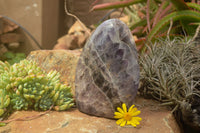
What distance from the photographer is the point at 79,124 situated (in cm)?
140

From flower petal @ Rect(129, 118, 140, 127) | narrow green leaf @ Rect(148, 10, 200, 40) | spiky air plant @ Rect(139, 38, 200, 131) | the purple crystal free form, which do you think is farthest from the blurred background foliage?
flower petal @ Rect(129, 118, 140, 127)

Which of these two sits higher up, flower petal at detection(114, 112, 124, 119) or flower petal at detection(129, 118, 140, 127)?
flower petal at detection(114, 112, 124, 119)

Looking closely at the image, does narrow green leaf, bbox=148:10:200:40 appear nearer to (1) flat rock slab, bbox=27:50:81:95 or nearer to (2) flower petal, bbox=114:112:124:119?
(1) flat rock slab, bbox=27:50:81:95

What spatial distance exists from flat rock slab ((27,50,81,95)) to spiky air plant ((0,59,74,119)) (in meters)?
0.39

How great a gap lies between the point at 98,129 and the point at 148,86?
755mm

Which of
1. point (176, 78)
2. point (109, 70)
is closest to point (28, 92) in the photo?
point (109, 70)

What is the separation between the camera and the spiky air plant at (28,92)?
150cm

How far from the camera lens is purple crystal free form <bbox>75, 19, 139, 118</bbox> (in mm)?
1478

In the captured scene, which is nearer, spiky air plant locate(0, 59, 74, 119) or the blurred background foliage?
spiky air plant locate(0, 59, 74, 119)

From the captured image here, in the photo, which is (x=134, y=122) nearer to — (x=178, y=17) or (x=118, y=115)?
(x=118, y=115)

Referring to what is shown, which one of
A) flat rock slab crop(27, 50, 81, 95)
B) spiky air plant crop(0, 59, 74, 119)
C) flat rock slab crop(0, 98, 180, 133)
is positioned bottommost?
flat rock slab crop(0, 98, 180, 133)

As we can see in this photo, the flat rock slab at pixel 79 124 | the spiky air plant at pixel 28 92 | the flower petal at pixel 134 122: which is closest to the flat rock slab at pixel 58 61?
the spiky air plant at pixel 28 92

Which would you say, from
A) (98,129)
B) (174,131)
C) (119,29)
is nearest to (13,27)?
(119,29)

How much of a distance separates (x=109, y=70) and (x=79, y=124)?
405mm
